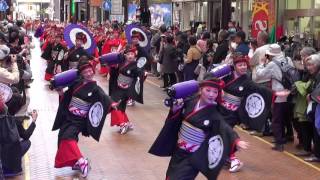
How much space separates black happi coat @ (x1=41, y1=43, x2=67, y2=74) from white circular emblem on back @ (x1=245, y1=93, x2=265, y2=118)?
391 inches

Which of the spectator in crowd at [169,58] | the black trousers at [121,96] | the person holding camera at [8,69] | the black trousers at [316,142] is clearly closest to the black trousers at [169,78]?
the spectator in crowd at [169,58]

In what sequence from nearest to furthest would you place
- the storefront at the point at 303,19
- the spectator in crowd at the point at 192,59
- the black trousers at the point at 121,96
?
the black trousers at the point at 121,96, the spectator in crowd at the point at 192,59, the storefront at the point at 303,19

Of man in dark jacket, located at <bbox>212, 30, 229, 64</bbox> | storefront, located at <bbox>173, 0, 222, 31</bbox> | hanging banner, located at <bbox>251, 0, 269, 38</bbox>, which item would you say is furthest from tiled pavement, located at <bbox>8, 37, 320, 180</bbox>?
storefront, located at <bbox>173, 0, 222, 31</bbox>

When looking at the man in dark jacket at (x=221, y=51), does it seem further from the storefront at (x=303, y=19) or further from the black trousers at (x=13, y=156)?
the black trousers at (x=13, y=156)

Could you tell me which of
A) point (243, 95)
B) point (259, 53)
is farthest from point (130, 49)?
point (243, 95)

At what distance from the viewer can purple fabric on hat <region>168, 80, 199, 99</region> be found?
675 cm

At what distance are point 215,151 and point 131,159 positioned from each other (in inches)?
130

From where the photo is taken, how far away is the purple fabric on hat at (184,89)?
266 inches

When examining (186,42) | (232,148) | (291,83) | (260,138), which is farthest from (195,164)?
(186,42)

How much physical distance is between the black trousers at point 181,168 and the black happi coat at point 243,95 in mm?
2255

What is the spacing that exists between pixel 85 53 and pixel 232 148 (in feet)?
30.1

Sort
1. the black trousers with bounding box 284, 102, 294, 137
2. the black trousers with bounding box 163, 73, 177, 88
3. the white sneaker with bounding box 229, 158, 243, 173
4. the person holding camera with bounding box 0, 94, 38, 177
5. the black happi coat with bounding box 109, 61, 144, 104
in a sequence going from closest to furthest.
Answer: the person holding camera with bounding box 0, 94, 38, 177 < the white sneaker with bounding box 229, 158, 243, 173 < the black trousers with bounding box 284, 102, 294, 137 < the black happi coat with bounding box 109, 61, 144, 104 < the black trousers with bounding box 163, 73, 177, 88

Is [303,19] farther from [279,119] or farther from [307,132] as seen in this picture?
[307,132]

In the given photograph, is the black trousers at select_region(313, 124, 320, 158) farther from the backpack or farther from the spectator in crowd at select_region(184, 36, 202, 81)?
the spectator in crowd at select_region(184, 36, 202, 81)
